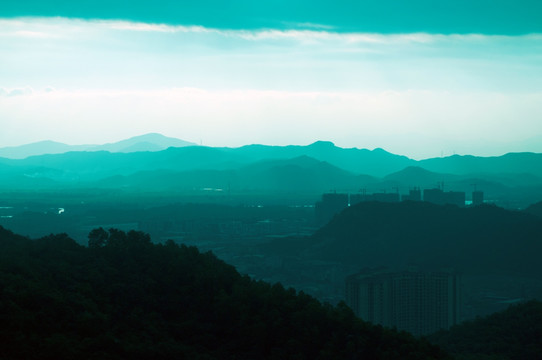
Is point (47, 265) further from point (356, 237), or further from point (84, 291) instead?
point (356, 237)

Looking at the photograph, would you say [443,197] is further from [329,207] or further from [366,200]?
[329,207]

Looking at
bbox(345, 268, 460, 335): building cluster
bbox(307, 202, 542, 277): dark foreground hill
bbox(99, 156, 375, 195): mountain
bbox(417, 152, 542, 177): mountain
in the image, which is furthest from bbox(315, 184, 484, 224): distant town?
bbox(417, 152, 542, 177): mountain

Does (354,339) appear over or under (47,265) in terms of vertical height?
under

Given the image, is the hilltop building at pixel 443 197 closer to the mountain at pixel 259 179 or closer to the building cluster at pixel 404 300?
the mountain at pixel 259 179

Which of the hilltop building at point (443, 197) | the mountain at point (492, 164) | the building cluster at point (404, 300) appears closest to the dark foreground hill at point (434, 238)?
the building cluster at point (404, 300)

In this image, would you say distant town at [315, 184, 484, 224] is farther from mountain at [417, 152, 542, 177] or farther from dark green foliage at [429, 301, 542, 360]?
mountain at [417, 152, 542, 177]

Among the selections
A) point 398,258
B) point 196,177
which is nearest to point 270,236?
point 398,258
